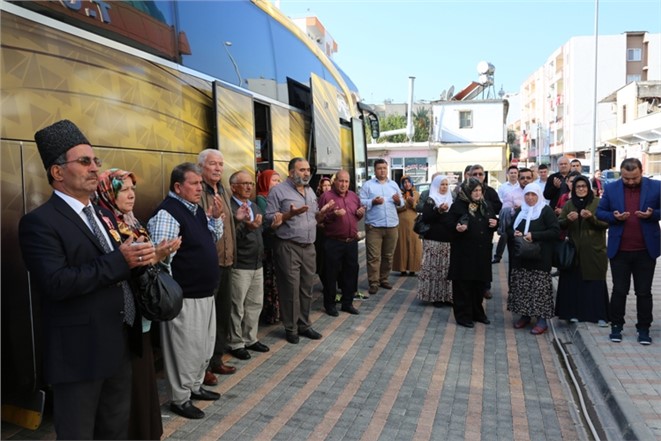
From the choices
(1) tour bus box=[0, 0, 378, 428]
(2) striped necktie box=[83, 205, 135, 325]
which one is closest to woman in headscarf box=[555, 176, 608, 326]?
(1) tour bus box=[0, 0, 378, 428]

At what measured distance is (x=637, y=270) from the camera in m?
5.77

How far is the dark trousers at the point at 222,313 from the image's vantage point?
490cm

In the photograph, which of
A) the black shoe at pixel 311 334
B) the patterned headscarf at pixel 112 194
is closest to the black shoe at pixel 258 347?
the black shoe at pixel 311 334

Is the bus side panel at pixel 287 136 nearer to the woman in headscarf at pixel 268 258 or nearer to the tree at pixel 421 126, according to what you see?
the woman in headscarf at pixel 268 258

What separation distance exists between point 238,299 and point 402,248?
5.24 metres

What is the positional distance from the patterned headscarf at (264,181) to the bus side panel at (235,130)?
0.67 ft

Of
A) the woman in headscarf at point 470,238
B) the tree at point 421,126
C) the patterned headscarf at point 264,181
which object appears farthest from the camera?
the tree at point 421,126

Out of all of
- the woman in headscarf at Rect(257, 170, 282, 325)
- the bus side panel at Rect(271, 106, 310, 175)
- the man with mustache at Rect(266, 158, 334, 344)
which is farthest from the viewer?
the bus side panel at Rect(271, 106, 310, 175)

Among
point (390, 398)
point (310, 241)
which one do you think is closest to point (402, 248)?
point (310, 241)

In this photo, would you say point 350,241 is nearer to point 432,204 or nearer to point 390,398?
point 432,204

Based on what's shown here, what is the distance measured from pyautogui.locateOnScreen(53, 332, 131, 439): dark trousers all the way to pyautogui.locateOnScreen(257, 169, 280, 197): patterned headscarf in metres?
3.63

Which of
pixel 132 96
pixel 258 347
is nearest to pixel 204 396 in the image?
pixel 258 347

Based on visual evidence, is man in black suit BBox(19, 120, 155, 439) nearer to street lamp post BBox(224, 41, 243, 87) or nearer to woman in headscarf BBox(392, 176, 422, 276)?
street lamp post BBox(224, 41, 243, 87)

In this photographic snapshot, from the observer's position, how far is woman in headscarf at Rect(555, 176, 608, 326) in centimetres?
639
